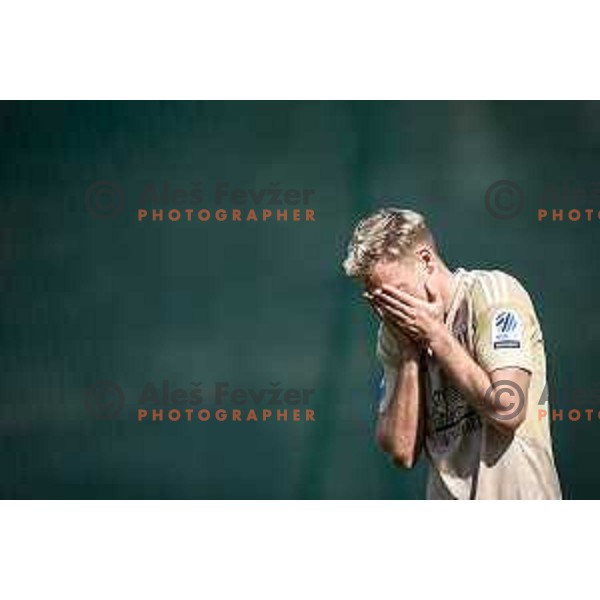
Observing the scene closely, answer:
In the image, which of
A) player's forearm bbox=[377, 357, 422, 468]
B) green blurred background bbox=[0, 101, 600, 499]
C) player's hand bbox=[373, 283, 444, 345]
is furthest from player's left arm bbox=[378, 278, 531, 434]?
green blurred background bbox=[0, 101, 600, 499]

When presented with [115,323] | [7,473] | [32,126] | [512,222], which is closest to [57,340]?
[115,323]

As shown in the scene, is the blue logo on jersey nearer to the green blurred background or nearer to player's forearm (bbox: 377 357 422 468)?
player's forearm (bbox: 377 357 422 468)

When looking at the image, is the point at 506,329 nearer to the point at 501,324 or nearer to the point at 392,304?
the point at 501,324

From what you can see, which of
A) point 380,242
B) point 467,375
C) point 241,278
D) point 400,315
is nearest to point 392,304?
point 400,315

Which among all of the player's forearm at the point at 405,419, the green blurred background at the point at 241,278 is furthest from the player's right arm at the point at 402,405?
the green blurred background at the point at 241,278

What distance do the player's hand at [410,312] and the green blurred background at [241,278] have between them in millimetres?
1471

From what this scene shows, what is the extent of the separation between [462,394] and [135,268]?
1973 millimetres

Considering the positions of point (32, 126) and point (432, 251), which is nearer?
point (432, 251)

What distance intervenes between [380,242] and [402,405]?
18.3 inches

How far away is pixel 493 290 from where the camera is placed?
3369 mm

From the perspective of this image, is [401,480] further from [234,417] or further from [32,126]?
[32,126]

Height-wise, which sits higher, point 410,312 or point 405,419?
point 410,312

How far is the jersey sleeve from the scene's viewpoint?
10.8 feet

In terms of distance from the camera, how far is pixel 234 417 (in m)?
4.87
